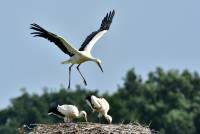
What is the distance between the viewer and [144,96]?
198 feet

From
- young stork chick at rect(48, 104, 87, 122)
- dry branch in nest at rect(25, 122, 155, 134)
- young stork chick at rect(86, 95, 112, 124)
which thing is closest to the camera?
dry branch in nest at rect(25, 122, 155, 134)

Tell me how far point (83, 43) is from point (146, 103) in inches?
1305

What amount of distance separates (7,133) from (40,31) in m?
32.9

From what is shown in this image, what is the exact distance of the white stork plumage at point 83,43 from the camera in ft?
80.0

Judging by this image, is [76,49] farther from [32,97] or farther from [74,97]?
[32,97]

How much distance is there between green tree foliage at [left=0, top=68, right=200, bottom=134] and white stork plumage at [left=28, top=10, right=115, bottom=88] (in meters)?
26.2

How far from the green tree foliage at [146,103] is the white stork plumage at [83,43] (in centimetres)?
2621

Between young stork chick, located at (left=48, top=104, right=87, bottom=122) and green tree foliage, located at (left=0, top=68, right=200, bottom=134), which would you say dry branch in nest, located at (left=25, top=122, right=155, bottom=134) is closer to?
young stork chick, located at (left=48, top=104, right=87, bottom=122)

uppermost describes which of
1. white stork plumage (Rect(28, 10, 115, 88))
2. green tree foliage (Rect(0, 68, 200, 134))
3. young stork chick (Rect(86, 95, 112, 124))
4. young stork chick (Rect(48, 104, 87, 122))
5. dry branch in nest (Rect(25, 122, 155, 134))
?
green tree foliage (Rect(0, 68, 200, 134))

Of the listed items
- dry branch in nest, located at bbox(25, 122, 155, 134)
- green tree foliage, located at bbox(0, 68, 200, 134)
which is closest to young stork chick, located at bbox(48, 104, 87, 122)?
dry branch in nest, located at bbox(25, 122, 155, 134)

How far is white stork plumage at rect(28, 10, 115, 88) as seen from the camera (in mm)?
24375

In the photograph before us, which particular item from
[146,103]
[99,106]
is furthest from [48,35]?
[146,103]

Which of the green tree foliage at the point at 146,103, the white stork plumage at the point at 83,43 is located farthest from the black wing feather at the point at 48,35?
the green tree foliage at the point at 146,103

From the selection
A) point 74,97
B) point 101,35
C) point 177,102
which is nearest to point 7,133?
point 74,97
